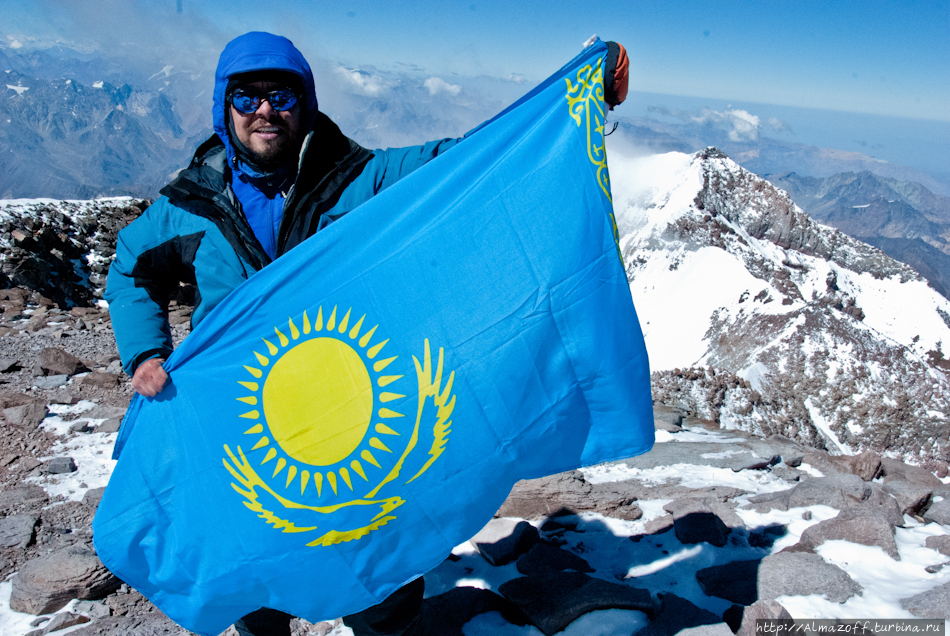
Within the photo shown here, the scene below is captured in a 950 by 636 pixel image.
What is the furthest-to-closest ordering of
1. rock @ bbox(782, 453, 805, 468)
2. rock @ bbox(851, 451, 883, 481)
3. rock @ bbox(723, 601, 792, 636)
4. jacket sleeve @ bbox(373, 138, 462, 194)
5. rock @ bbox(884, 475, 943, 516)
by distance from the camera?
rock @ bbox(782, 453, 805, 468) → rock @ bbox(851, 451, 883, 481) → rock @ bbox(884, 475, 943, 516) → rock @ bbox(723, 601, 792, 636) → jacket sleeve @ bbox(373, 138, 462, 194)

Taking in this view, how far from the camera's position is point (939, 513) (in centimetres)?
625

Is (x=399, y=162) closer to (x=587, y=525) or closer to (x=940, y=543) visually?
(x=587, y=525)

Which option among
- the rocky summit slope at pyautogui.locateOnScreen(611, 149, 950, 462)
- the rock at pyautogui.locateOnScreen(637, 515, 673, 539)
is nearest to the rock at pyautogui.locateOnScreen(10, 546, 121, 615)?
the rock at pyautogui.locateOnScreen(637, 515, 673, 539)

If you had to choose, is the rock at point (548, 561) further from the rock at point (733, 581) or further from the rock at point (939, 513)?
the rock at point (939, 513)

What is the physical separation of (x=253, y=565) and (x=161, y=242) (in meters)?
1.94

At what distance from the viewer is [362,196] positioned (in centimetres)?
318

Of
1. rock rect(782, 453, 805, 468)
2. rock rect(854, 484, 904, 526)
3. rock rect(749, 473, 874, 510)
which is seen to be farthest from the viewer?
rock rect(782, 453, 805, 468)

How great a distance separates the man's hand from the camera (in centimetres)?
292

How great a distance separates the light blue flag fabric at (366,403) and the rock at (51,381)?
323 inches

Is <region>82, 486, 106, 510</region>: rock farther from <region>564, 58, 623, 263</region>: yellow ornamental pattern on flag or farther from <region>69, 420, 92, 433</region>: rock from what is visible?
<region>564, 58, 623, 263</region>: yellow ornamental pattern on flag

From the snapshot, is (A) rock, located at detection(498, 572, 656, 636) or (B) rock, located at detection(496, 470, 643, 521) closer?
(A) rock, located at detection(498, 572, 656, 636)

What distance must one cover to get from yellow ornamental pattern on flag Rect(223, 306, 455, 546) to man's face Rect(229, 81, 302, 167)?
0.91 metres

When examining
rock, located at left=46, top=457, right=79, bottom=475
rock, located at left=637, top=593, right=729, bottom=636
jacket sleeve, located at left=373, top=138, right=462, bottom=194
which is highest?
jacket sleeve, located at left=373, top=138, right=462, bottom=194

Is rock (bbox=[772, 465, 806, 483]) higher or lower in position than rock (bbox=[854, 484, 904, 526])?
lower
